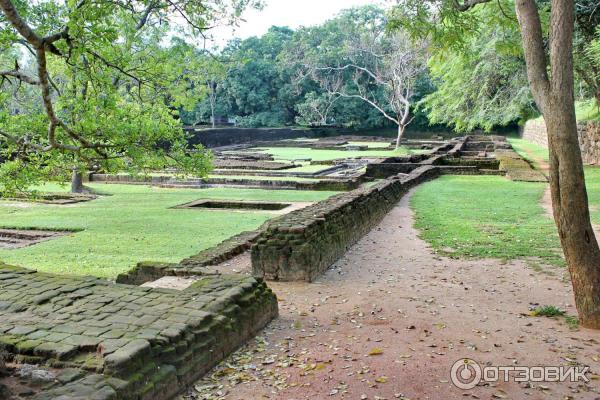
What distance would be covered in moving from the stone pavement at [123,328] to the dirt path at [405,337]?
237 millimetres

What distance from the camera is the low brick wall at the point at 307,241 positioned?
6863mm

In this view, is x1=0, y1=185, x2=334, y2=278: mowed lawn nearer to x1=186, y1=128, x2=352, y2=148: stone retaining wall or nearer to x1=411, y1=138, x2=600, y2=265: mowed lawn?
x1=411, y1=138, x2=600, y2=265: mowed lawn

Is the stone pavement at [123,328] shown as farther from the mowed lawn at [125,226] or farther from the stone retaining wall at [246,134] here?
the stone retaining wall at [246,134]

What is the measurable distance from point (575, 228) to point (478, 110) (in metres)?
20.1

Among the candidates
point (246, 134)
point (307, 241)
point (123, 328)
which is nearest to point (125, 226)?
point (307, 241)

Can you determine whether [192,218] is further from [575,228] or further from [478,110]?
[478,110]

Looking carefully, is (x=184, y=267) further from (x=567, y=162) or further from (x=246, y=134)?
(x=246, y=134)

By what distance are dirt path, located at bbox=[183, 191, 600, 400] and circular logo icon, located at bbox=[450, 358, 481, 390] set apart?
0.19 ft

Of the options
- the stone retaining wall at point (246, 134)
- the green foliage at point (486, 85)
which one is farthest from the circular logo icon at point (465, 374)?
the stone retaining wall at point (246, 134)

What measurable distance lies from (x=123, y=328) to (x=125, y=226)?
8435mm

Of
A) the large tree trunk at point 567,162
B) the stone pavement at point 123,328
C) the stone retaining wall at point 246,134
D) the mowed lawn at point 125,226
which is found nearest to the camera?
the stone pavement at point 123,328

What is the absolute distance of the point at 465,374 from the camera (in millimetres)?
4098

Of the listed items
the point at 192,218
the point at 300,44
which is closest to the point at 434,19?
the point at 192,218

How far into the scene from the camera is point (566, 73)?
4.75 m
